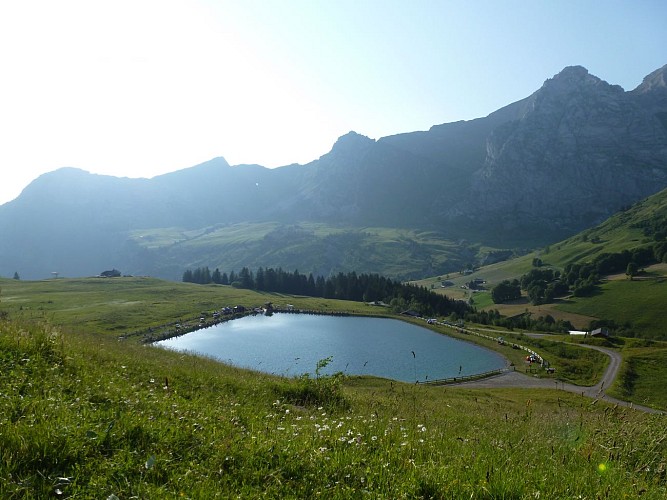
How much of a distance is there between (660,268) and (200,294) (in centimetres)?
20837

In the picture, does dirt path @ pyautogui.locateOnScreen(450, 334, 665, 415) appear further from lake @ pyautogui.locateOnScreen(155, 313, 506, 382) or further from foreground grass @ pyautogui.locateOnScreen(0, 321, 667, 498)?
foreground grass @ pyautogui.locateOnScreen(0, 321, 667, 498)

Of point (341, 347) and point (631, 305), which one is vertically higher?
point (631, 305)

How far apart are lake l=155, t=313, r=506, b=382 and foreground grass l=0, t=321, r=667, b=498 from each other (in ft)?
224

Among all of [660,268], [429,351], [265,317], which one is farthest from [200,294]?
[660,268]

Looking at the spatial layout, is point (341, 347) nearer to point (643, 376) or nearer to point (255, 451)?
point (643, 376)

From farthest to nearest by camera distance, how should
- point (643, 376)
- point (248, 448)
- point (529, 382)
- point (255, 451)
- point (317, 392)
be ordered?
point (643, 376)
point (529, 382)
point (317, 392)
point (248, 448)
point (255, 451)

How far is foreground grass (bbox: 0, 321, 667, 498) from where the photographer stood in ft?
17.5

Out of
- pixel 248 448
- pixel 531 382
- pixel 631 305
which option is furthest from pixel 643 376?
pixel 248 448

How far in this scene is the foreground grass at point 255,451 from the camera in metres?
5.32

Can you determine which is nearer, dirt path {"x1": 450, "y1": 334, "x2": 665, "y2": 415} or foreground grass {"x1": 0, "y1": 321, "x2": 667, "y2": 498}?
foreground grass {"x1": 0, "y1": 321, "x2": 667, "y2": 498}

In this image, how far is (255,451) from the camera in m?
6.29

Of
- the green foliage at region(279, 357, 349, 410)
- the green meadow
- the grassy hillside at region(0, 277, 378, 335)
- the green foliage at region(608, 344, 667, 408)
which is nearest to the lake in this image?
the grassy hillside at region(0, 277, 378, 335)

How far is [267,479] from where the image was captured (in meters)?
5.72

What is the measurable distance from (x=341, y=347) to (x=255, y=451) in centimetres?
10834
